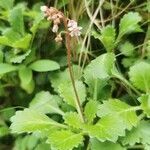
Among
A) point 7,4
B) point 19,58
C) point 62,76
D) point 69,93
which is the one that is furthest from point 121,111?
point 7,4

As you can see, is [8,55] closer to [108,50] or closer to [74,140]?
[108,50]

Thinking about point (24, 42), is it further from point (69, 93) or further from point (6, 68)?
point (69, 93)

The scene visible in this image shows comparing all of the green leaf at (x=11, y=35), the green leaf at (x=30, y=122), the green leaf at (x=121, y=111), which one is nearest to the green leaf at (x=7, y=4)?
the green leaf at (x=11, y=35)

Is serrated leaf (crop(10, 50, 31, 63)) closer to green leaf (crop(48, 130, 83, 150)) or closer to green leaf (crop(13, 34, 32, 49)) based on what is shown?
green leaf (crop(13, 34, 32, 49))

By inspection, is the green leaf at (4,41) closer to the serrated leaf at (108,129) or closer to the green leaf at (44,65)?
the green leaf at (44,65)

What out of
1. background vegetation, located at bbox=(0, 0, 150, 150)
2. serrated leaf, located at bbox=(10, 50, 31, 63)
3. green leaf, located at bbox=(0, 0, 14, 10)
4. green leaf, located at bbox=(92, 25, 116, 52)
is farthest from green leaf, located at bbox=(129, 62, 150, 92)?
green leaf, located at bbox=(0, 0, 14, 10)
